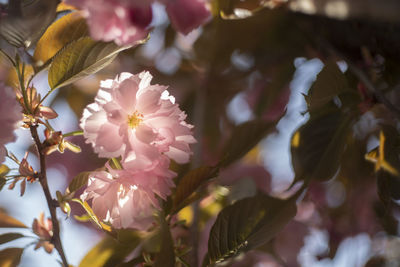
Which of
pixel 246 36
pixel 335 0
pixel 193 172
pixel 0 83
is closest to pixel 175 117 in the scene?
pixel 193 172

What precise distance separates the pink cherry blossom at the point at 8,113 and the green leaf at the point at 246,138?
0.33 meters

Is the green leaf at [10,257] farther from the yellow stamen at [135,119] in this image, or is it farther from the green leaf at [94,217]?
the yellow stamen at [135,119]

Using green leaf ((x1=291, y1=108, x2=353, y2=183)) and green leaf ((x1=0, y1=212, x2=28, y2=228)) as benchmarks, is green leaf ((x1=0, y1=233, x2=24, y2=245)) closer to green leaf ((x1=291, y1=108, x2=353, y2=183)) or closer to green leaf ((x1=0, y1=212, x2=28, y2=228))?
green leaf ((x1=0, y1=212, x2=28, y2=228))

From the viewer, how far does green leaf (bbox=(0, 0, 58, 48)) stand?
493mm

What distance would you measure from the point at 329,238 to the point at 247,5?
900 millimetres

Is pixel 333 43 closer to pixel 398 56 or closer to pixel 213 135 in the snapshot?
pixel 398 56

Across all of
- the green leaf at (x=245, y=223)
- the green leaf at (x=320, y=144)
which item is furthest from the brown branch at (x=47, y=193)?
the green leaf at (x=320, y=144)

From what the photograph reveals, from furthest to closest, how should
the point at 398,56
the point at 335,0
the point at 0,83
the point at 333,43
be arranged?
1. the point at 333,43
2. the point at 398,56
3. the point at 335,0
4. the point at 0,83

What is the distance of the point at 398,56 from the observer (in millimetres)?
890

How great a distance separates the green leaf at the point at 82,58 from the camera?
21.7 inches

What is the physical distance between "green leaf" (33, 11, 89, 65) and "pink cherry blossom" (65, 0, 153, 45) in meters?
0.10

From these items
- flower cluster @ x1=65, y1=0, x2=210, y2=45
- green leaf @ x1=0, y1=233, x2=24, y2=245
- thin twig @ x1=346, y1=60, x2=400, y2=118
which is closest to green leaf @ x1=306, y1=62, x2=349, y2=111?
thin twig @ x1=346, y1=60, x2=400, y2=118

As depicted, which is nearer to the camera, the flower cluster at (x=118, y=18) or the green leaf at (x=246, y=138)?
the flower cluster at (x=118, y=18)

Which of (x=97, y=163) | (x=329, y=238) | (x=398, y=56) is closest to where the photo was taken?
(x=398, y=56)
